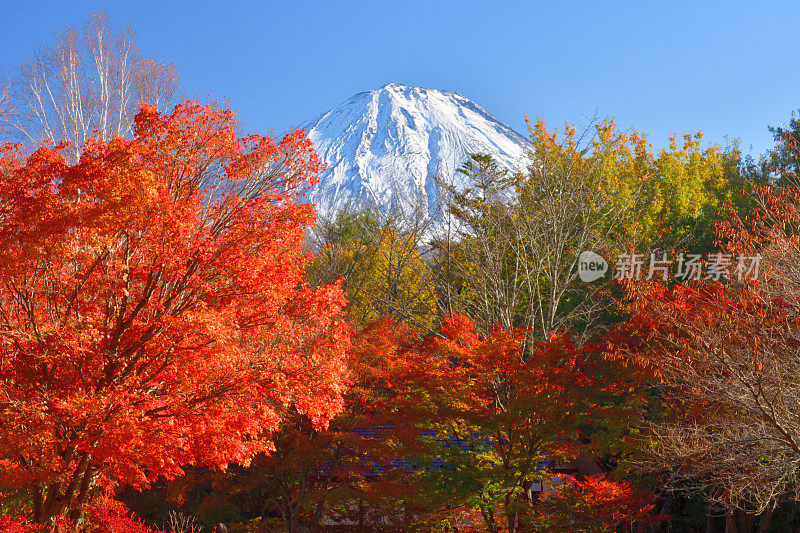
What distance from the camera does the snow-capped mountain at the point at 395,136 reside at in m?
107

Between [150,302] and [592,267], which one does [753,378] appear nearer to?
[150,302]

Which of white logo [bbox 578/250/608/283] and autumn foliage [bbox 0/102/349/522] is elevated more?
white logo [bbox 578/250/608/283]

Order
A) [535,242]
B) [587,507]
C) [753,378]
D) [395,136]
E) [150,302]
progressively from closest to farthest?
[753,378]
[150,302]
[587,507]
[535,242]
[395,136]

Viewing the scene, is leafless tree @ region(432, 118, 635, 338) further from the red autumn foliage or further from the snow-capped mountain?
the snow-capped mountain

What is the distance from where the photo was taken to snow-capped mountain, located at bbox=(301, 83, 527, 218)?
107 m

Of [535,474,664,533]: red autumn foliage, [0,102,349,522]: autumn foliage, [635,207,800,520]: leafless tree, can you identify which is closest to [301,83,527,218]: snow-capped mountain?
[535,474,664,533]: red autumn foliage

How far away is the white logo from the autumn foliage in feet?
40.6

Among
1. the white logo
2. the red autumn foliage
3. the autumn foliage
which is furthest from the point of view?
the white logo

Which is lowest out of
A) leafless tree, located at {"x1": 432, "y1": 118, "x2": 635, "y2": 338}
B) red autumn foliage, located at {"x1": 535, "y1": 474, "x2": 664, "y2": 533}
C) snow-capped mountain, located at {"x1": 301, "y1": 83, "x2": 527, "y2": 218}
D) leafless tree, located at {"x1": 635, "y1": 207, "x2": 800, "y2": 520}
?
red autumn foliage, located at {"x1": 535, "y1": 474, "x2": 664, "y2": 533}

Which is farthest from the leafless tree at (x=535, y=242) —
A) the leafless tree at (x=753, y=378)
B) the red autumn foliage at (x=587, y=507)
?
the leafless tree at (x=753, y=378)

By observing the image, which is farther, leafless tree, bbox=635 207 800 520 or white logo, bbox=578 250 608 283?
white logo, bbox=578 250 608 283

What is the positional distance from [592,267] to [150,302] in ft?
49.7

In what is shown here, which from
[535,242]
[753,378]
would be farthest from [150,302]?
[535,242]

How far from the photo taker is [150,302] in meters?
8.40
